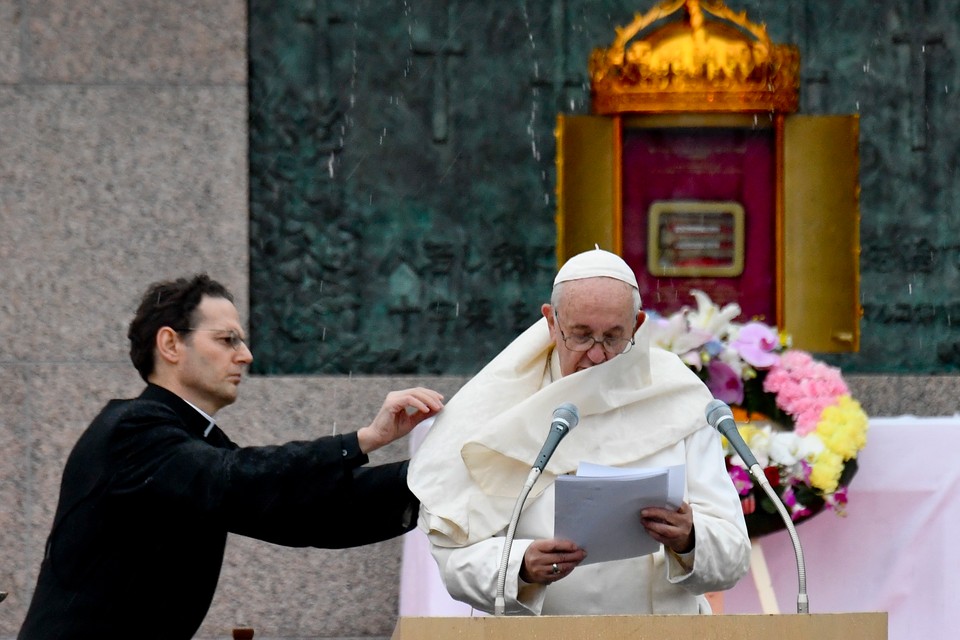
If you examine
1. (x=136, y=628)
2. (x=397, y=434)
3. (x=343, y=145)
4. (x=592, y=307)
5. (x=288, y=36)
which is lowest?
(x=136, y=628)

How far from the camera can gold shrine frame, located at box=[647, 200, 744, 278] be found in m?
8.03

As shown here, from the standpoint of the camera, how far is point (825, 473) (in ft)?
20.3

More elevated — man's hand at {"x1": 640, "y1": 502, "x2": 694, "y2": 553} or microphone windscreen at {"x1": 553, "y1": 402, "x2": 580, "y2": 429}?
microphone windscreen at {"x1": 553, "y1": 402, "x2": 580, "y2": 429}

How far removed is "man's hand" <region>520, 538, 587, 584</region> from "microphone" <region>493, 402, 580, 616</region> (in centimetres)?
6

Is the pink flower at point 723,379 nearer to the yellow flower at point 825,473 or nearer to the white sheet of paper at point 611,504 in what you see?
the yellow flower at point 825,473

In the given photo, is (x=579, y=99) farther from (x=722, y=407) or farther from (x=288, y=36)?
(x=722, y=407)

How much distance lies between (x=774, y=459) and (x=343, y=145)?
2946 mm

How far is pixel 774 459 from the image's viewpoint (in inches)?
243

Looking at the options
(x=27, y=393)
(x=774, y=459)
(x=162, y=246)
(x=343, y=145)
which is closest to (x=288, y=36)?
(x=343, y=145)

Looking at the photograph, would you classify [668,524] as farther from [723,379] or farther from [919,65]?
[919,65]

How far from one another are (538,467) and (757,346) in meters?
2.75

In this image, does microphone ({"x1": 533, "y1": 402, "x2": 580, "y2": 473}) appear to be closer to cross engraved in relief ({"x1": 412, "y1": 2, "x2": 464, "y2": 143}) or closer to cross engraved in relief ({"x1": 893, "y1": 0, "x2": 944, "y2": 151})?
cross engraved in relief ({"x1": 412, "y1": 2, "x2": 464, "y2": 143})

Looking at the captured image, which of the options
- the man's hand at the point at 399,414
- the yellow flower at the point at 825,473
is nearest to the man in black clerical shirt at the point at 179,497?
the man's hand at the point at 399,414

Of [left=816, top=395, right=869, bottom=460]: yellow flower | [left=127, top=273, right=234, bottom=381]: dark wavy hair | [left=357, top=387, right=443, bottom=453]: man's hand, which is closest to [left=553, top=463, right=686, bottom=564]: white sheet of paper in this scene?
[left=357, top=387, right=443, bottom=453]: man's hand
